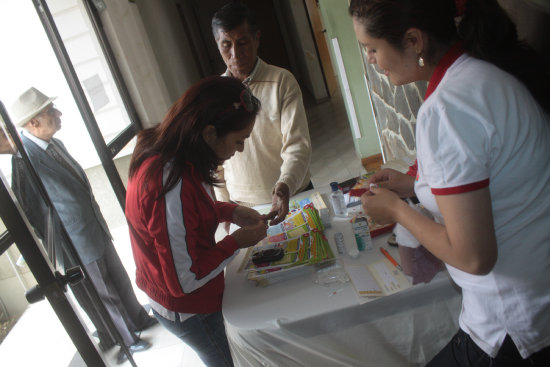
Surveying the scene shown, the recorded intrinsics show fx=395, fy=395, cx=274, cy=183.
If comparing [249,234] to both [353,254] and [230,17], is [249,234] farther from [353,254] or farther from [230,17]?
[230,17]

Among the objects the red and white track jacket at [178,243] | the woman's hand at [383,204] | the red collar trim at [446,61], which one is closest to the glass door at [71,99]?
the red and white track jacket at [178,243]

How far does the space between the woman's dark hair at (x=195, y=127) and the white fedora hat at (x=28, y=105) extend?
3.49 feet

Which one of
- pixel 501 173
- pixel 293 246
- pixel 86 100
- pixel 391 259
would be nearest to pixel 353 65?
pixel 86 100

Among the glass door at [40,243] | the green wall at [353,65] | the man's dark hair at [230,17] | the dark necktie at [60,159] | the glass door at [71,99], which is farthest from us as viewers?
the green wall at [353,65]

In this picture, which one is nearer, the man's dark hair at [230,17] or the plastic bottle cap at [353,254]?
the plastic bottle cap at [353,254]

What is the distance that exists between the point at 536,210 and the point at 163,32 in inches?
178

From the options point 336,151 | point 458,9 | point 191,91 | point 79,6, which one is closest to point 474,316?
point 458,9

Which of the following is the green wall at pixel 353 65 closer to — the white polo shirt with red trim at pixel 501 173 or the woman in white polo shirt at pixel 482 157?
the woman in white polo shirt at pixel 482 157

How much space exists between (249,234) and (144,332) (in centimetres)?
190

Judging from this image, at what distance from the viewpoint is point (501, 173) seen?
770mm

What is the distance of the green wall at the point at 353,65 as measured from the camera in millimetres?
4055

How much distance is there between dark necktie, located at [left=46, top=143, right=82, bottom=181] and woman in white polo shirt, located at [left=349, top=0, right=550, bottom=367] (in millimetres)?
1903

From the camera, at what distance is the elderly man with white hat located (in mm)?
2086

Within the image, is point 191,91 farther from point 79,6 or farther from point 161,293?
point 79,6
